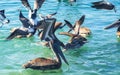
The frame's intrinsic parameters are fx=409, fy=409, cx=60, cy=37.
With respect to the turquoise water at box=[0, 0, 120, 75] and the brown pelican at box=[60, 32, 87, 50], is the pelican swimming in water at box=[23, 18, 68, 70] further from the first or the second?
the brown pelican at box=[60, 32, 87, 50]

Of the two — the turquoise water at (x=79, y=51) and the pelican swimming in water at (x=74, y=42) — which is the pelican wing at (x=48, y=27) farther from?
the pelican swimming in water at (x=74, y=42)

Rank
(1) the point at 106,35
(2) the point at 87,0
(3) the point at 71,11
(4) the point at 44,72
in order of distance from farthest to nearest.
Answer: (2) the point at 87,0 < (3) the point at 71,11 < (1) the point at 106,35 < (4) the point at 44,72

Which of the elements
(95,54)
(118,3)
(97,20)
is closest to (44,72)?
(95,54)

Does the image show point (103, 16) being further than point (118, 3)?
No

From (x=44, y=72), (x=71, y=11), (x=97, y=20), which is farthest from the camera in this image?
(x=71, y=11)

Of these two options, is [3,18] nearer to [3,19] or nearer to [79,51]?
[3,19]

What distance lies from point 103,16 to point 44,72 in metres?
6.59

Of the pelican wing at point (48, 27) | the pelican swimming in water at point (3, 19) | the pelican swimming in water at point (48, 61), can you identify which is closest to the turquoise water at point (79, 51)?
the pelican swimming in water at point (3, 19)

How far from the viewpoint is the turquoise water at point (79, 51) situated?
1102 centimetres

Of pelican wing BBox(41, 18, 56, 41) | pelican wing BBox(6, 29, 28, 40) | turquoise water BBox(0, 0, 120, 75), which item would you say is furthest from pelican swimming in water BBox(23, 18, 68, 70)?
pelican wing BBox(6, 29, 28, 40)

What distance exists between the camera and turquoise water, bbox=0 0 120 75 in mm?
11017

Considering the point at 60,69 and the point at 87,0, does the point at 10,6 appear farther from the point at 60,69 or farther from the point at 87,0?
the point at 60,69

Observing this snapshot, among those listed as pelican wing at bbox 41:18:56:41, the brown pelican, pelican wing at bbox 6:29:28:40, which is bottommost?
the brown pelican

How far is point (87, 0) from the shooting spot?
19031 millimetres
